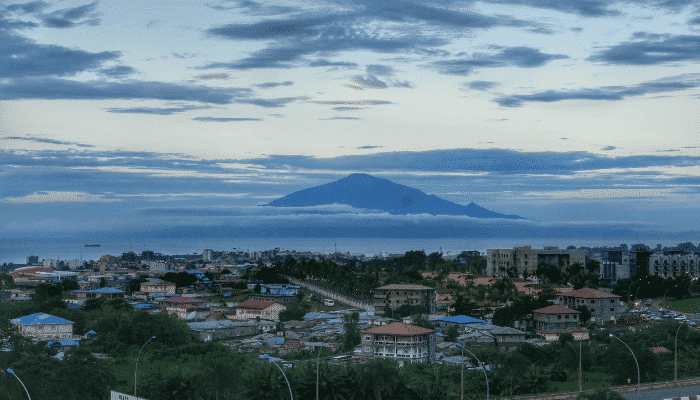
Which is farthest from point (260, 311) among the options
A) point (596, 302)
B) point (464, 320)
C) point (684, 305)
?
point (684, 305)

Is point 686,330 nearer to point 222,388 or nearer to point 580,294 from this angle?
point 580,294

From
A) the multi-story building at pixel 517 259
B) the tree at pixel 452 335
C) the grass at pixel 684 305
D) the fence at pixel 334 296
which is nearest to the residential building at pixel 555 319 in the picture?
the tree at pixel 452 335

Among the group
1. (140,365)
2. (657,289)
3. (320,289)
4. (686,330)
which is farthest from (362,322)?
(657,289)

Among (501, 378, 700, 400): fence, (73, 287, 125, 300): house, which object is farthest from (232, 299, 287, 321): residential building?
(501, 378, 700, 400): fence

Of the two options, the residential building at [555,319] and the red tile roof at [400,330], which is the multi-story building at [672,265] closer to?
the residential building at [555,319]

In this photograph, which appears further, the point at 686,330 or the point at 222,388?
the point at 686,330

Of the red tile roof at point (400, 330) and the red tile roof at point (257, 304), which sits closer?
the red tile roof at point (400, 330)
